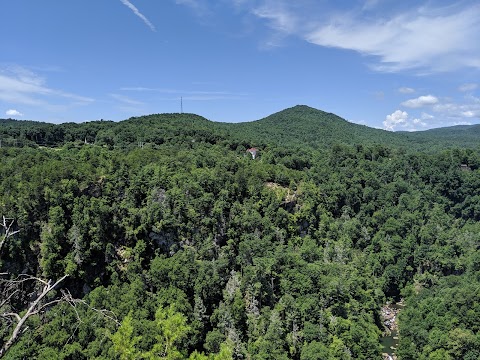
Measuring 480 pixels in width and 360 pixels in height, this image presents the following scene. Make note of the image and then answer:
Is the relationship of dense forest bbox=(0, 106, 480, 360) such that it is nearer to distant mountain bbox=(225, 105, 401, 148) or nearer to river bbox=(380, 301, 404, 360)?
river bbox=(380, 301, 404, 360)

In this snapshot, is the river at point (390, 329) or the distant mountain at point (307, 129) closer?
the river at point (390, 329)

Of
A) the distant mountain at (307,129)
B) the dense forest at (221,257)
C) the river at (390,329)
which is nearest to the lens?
the dense forest at (221,257)

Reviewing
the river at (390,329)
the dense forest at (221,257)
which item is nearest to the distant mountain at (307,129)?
the dense forest at (221,257)

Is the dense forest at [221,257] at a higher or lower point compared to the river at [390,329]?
higher

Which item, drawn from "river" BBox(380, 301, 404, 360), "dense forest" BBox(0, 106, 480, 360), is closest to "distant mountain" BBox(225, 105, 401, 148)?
"dense forest" BBox(0, 106, 480, 360)

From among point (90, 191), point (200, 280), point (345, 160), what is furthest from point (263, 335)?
point (345, 160)

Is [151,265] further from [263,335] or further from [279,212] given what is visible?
[279,212]

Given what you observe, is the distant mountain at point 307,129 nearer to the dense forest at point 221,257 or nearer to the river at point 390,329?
the dense forest at point 221,257

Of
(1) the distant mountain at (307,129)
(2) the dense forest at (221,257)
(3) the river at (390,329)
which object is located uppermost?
(1) the distant mountain at (307,129)

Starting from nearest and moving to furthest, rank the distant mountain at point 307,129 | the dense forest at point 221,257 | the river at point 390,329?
1. the dense forest at point 221,257
2. the river at point 390,329
3. the distant mountain at point 307,129
